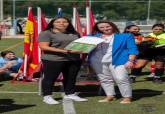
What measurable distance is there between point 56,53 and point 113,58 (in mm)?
926

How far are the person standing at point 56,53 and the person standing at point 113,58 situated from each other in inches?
15.0

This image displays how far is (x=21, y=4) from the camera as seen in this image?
45.4 metres

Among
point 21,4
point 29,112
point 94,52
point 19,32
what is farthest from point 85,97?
point 21,4

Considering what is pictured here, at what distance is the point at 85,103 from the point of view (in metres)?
8.32

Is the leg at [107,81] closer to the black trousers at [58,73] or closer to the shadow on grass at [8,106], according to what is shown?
the black trousers at [58,73]

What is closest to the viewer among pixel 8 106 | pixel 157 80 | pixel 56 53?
pixel 8 106

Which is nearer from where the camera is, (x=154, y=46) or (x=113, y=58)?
(x=113, y=58)

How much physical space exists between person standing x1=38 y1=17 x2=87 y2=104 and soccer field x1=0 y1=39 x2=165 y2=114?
0.41m

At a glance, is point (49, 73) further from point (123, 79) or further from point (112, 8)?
point (112, 8)

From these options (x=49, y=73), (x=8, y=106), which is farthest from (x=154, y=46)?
(x=8, y=106)

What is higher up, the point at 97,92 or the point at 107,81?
the point at 107,81

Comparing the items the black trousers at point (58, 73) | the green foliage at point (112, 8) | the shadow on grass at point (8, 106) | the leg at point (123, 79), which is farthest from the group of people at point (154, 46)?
the green foliage at point (112, 8)

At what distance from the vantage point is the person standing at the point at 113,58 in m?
8.17

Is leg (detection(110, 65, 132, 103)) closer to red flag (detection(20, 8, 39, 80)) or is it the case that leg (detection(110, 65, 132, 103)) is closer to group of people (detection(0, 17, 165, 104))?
group of people (detection(0, 17, 165, 104))
